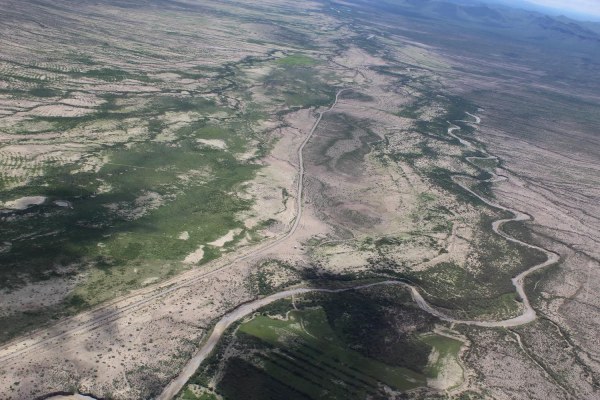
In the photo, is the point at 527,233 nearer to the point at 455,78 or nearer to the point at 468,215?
the point at 468,215

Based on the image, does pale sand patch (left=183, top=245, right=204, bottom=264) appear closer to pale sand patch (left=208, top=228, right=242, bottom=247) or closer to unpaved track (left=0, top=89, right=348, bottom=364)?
unpaved track (left=0, top=89, right=348, bottom=364)

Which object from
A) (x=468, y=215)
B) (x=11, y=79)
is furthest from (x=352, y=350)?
(x=11, y=79)

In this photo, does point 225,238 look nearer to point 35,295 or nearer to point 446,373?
point 35,295

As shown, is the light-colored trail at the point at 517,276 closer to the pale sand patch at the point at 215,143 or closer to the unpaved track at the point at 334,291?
the unpaved track at the point at 334,291

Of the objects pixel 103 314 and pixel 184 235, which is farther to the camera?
pixel 184 235

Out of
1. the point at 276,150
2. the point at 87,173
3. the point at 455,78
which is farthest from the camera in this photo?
the point at 455,78

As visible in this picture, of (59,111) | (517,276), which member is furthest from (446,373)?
(59,111)

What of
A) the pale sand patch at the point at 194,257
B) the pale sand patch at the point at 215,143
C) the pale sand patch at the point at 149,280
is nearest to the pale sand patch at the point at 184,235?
the pale sand patch at the point at 194,257

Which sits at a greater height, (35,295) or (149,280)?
(35,295)
